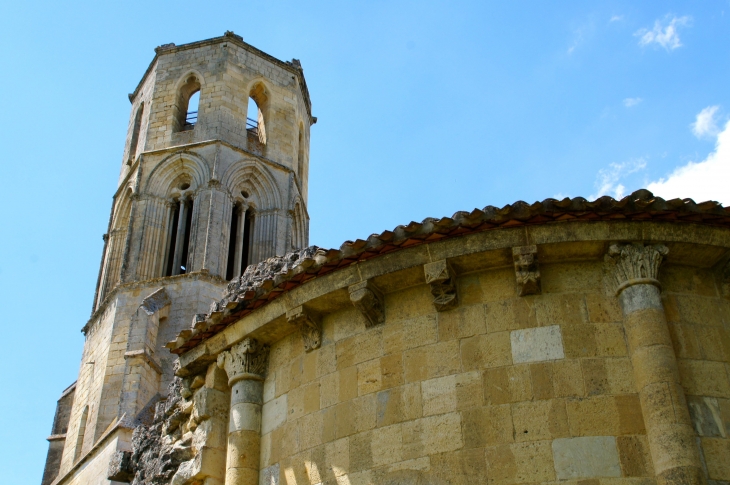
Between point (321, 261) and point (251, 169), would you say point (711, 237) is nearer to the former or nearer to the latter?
point (321, 261)

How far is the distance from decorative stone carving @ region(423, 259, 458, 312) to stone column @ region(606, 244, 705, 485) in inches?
51.3

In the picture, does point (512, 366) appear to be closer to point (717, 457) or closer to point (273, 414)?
point (717, 457)

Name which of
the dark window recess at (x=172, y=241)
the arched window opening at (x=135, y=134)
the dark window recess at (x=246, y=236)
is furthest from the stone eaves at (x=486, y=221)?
the arched window opening at (x=135, y=134)

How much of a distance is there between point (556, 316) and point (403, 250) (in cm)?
141

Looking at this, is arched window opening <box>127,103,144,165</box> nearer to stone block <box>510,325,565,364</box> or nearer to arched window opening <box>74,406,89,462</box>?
arched window opening <box>74,406,89,462</box>

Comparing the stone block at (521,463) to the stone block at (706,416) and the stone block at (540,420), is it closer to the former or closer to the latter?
the stone block at (540,420)

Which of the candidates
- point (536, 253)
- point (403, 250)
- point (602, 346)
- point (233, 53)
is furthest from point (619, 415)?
point (233, 53)

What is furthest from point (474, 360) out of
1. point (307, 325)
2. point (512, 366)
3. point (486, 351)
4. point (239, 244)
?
point (239, 244)

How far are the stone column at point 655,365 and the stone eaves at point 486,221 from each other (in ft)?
1.02

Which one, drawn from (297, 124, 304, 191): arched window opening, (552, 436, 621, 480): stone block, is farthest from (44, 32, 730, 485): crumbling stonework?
(297, 124, 304, 191): arched window opening

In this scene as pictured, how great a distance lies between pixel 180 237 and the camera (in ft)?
95.0

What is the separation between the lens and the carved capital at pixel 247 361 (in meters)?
8.43

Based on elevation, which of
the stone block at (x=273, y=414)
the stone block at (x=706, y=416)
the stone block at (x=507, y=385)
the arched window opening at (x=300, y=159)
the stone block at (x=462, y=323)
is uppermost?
the arched window opening at (x=300, y=159)

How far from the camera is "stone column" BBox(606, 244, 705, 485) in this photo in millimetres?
6293
